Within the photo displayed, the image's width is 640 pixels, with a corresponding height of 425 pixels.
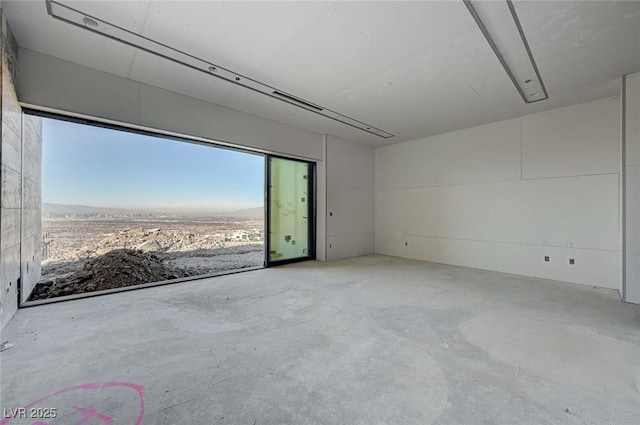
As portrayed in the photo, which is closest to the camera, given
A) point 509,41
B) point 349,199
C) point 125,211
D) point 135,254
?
point 509,41

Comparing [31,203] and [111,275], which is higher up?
[31,203]

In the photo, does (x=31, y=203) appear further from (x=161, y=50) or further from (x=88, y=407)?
(x=88, y=407)

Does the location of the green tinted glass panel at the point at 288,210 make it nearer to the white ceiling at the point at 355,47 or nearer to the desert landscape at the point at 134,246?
the desert landscape at the point at 134,246

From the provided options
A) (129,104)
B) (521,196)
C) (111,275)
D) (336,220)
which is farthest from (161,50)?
(521,196)

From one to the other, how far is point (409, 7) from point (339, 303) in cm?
330

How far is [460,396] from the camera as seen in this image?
1.66 meters

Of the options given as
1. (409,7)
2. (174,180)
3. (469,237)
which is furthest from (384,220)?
(174,180)

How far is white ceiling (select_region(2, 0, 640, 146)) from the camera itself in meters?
2.41

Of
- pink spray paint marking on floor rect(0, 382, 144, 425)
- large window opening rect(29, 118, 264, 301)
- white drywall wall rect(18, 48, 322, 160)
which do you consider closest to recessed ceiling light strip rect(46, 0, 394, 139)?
white drywall wall rect(18, 48, 322, 160)

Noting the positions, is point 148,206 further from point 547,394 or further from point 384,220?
point 547,394

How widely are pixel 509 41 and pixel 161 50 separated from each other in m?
3.94

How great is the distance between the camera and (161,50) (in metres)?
3.02

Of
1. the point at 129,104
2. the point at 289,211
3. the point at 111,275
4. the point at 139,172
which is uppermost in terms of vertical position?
the point at 129,104

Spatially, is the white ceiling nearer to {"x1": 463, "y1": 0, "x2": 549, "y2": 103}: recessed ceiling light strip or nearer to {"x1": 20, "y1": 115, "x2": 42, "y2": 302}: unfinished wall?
{"x1": 463, "y1": 0, "x2": 549, "y2": 103}: recessed ceiling light strip
